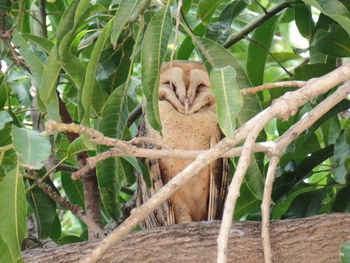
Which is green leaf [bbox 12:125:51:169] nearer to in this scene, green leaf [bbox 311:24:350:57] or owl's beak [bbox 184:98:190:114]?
green leaf [bbox 311:24:350:57]

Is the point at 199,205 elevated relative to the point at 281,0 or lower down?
lower down

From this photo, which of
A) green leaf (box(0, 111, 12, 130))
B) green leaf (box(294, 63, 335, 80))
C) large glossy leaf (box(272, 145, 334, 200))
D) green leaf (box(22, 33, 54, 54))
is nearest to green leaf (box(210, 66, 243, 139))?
green leaf (box(0, 111, 12, 130))

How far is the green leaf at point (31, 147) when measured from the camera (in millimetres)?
1944

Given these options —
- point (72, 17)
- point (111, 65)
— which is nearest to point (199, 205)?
point (111, 65)

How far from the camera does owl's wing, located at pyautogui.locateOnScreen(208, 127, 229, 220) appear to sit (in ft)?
11.6

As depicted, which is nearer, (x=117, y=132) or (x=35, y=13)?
(x=117, y=132)

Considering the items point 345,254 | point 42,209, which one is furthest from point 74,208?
point 345,254

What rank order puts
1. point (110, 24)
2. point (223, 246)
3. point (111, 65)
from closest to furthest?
point (223, 246) < point (110, 24) < point (111, 65)

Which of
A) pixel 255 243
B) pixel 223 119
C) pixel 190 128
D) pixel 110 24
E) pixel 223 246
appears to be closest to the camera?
pixel 223 246

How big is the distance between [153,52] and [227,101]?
1.46 ft

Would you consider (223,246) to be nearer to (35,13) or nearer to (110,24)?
(110,24)

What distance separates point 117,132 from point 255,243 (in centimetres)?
56

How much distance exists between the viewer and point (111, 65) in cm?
304

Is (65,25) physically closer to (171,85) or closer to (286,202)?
(171,85)
